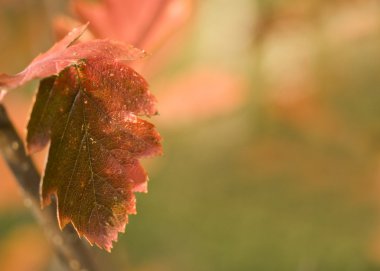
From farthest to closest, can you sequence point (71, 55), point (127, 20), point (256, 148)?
point (256, 148), point (127, 20), point (71, 55)

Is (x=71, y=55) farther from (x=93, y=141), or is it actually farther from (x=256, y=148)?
(x=256, y=148)

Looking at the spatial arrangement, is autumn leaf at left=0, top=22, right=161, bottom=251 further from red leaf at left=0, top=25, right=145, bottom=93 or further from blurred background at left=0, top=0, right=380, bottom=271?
blurred background at left=0, top=0, right=380, bottom=271

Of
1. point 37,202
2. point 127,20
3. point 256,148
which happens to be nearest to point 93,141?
point 37,202

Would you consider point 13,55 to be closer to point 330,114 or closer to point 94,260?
point 330,114

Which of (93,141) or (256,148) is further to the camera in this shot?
(256,148)

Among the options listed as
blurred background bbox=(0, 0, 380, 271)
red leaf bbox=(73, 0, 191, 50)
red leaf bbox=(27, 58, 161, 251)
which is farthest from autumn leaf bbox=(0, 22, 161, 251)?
blurred background bbox=(0, 0, 380, 271)

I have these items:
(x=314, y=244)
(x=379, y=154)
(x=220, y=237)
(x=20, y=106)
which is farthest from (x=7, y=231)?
(x=379, y=154)
